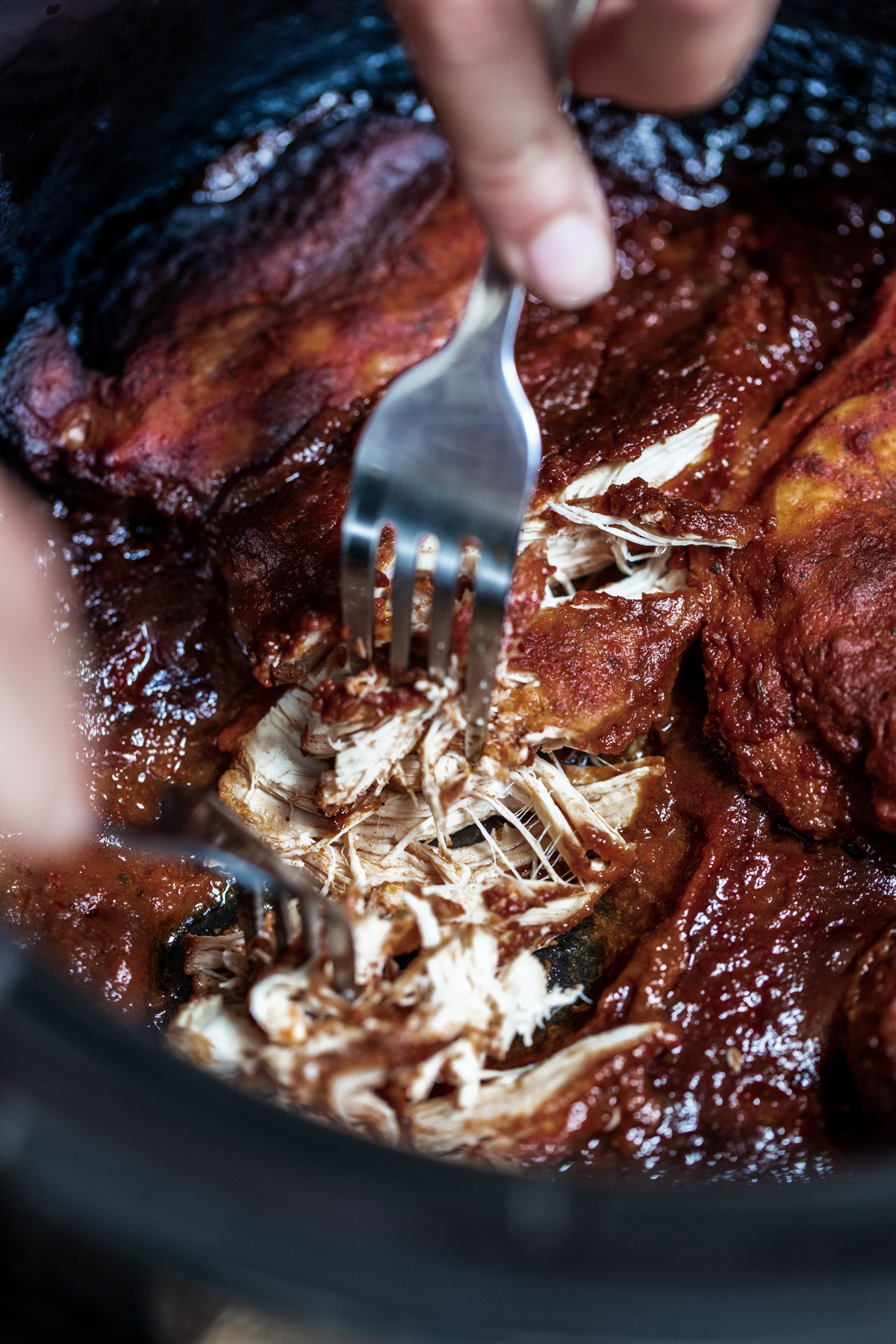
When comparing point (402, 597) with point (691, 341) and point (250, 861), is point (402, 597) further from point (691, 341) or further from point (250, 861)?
point (691, 341)

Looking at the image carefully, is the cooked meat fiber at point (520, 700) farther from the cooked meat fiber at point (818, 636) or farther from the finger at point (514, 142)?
the finger at point (514, 142)

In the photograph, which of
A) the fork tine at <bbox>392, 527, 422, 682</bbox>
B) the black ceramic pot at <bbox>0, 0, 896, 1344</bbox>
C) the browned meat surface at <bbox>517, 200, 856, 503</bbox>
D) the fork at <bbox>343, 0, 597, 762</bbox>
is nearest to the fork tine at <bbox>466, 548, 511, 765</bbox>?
the fork at <bbox>343, 0, 597, 762</bbox>

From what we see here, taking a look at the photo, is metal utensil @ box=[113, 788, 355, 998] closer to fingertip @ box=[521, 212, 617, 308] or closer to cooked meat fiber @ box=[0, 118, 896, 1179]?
cooked meat fiber @ box=[0, 118, 896, 1179]

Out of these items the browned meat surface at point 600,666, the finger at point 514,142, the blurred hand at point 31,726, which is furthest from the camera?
the browned meat surface at point 600,666

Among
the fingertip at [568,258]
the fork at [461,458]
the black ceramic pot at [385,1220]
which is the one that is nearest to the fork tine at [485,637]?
the fork at [461,458]

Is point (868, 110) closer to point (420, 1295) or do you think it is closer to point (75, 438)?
point (75, 438)
